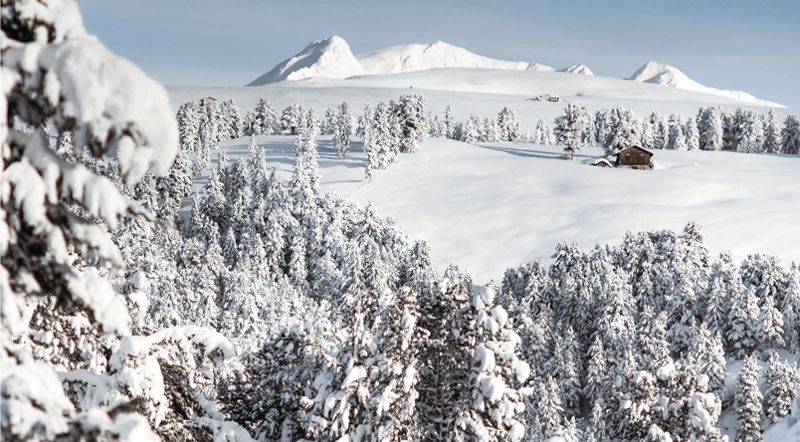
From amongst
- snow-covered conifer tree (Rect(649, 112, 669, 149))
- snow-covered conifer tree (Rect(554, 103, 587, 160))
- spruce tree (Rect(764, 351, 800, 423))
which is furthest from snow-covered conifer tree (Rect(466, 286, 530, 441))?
snow-covered conifer tree (Rect(649, 112, 669, 149))

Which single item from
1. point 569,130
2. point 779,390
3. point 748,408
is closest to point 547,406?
point 748,408

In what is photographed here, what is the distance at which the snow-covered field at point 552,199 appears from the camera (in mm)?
93688

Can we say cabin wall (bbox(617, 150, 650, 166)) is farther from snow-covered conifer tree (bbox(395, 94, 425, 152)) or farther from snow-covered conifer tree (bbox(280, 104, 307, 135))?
snow-covered conifer tree (bbox(280, 104, 307, 135))

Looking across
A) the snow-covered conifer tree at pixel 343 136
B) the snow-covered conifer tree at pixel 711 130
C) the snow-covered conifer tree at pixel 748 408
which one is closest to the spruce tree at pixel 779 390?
the snow-covered conifer tree at pixel 748 408

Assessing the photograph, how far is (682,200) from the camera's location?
10531 centimetres

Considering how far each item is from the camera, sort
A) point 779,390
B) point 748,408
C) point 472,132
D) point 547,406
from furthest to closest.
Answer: point 472,132
point 547,406
point 779,390
point 748,408

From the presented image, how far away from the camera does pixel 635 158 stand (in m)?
128

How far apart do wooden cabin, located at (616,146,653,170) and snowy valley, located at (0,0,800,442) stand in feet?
8.52

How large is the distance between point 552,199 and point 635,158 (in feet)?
84.9

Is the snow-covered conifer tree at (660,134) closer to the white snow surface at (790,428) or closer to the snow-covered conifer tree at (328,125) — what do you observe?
the snow-covered conifer tree at (328,125)

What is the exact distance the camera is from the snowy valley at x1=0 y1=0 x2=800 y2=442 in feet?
11.1

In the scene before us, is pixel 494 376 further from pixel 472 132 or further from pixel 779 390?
pixel 472 132

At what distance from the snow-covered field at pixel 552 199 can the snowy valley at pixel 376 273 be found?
57cm

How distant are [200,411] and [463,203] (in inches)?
4098
